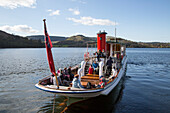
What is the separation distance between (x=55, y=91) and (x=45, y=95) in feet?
18.1

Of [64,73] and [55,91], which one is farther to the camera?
[64,73]

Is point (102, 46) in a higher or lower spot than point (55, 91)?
higher

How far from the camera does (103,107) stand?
10961mm

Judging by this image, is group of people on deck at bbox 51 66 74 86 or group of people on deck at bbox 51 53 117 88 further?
group of people on deck at bbox 51 66 74 86

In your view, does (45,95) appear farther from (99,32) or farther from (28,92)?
(99,32)

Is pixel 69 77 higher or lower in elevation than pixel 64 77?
lower

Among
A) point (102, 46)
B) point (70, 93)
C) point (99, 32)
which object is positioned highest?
point (99, 32)

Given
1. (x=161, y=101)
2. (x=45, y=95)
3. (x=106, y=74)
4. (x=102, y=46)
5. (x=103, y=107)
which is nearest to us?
(x=103, y=107)

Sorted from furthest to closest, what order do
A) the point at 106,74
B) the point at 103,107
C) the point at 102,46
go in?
1. the point at 102,46
2. the point at 106,74
3. the point at 103,107

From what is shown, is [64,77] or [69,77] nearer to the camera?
[64,77]

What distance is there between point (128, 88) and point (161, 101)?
4.34 metres

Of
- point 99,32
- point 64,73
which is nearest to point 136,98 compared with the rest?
point 64,73

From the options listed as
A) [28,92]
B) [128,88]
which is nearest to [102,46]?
[128,88]

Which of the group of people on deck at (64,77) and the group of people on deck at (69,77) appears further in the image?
the group of people on deck at (64,77)
